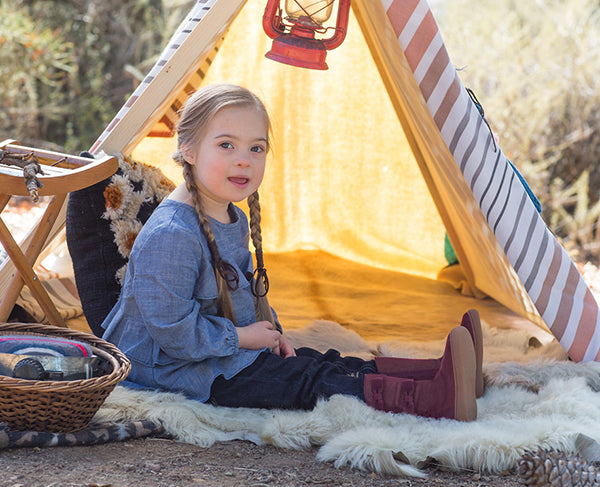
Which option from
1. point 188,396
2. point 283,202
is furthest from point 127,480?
point 283,202

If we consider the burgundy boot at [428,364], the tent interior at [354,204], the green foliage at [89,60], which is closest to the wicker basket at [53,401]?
the burgundy boot at [428,364]

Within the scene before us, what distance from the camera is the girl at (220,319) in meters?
1.95

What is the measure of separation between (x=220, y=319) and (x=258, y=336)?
4.9 inches

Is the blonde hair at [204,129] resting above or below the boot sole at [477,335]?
above

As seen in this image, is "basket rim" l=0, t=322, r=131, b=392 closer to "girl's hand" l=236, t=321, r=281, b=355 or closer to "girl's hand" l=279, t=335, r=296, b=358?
"girl's hand" l=236, t=321, r=281, b=355

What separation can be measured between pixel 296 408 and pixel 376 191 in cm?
222

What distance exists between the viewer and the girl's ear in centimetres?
214

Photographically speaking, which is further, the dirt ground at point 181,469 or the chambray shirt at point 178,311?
the chambray shirt at point 178,311

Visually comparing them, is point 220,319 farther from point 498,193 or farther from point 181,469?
point 498,193

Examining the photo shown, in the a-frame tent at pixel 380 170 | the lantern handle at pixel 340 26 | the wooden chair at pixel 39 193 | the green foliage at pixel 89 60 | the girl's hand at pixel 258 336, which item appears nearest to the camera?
the wooden chair at pixel 39 193

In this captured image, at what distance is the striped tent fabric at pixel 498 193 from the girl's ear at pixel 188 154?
77 cm

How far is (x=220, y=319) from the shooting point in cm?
204

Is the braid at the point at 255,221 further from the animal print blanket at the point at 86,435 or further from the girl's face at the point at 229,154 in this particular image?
the animal print blanket at the point at 86,435

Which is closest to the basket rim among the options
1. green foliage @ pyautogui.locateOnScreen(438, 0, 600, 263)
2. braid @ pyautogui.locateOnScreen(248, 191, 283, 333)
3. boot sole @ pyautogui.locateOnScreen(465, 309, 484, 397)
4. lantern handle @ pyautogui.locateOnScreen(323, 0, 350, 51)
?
braid @ pyautogui.locateOnScreen(248, 191, 283, 333)
